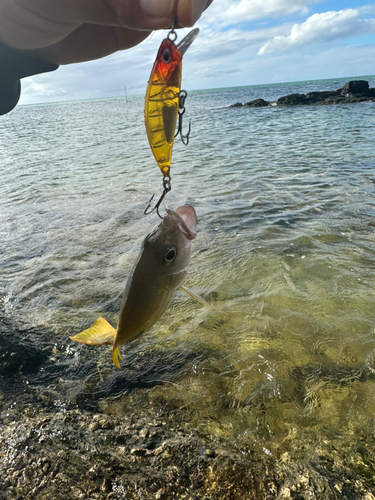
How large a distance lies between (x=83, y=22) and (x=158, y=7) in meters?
0.93

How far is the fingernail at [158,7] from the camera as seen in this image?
1.60 metres

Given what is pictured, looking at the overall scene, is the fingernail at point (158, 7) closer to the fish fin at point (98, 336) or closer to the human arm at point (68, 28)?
the human arm at point (68, 28)

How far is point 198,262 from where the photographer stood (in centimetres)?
603

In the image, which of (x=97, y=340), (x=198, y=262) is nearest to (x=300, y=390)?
(x=97, y=340)

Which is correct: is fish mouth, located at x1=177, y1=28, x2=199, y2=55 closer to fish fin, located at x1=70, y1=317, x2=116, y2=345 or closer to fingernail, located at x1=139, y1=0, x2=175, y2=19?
fingernail, located at x1=139, y1=0, x2=175, y2=19

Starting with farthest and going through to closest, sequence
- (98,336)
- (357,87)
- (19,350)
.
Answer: (357,87) < (19,350) < (98,336)

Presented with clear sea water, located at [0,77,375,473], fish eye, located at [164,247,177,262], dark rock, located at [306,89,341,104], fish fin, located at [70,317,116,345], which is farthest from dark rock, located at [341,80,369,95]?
fish fin, located at [70,317,116,345]

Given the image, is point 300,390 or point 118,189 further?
point 118,189

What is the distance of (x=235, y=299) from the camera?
16.0 feet

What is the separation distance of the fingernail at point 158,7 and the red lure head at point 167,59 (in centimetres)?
24

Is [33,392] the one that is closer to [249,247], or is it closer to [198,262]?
[198,262]

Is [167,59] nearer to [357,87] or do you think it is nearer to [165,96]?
[165,96]

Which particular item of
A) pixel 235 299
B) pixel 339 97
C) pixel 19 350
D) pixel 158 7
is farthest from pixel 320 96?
pixel 158 7

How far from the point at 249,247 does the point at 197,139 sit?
16.5 meters
